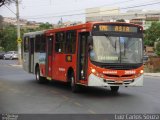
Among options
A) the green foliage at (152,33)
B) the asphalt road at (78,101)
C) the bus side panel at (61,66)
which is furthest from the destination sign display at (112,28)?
the green foliage at (152,33)


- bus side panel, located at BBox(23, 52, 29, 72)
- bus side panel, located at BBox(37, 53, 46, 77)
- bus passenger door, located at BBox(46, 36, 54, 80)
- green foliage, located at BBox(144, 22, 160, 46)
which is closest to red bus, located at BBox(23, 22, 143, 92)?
bus passenger door, located at BBox(46, 36, 54, 80)

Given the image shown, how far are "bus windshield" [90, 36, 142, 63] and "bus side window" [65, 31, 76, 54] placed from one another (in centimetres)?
178

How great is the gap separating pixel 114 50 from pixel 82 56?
4.71 ft

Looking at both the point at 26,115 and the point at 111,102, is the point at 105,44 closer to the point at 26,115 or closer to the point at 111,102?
the point at 111,102

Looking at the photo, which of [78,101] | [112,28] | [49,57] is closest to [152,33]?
[49,57]

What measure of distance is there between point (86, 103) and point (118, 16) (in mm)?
128524

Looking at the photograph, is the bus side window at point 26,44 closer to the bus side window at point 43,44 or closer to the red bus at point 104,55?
the bus side window at point 43,44

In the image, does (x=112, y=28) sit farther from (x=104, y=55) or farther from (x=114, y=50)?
(x=104, y=55)

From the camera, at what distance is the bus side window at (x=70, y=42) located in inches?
738

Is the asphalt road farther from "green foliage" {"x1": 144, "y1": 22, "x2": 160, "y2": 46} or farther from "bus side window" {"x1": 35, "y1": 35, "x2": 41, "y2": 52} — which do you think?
"green foliage" {"x1": 144, "y1": 22, "x2": 160, "y2": 46}

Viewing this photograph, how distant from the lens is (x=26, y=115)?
12242 millimetres

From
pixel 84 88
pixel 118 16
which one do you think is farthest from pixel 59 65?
pixel 118 16

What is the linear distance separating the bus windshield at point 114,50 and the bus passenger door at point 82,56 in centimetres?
56

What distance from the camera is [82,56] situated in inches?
702
